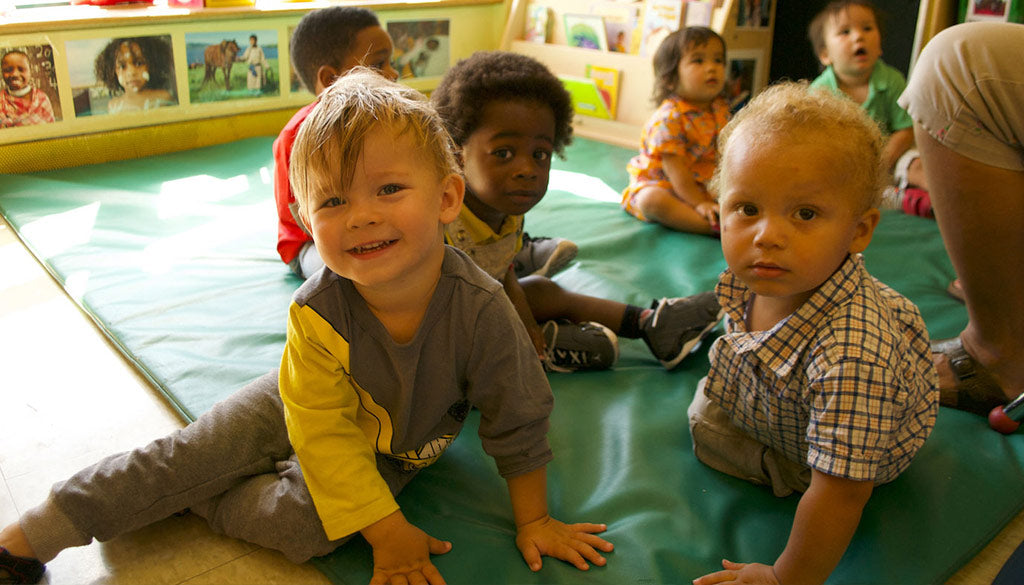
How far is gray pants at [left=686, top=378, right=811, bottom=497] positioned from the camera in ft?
3.40

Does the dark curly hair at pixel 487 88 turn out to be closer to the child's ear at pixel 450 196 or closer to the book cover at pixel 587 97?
the child's ear at pixel 450 196

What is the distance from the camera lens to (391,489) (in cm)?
101

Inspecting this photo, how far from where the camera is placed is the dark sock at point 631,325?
1.41m

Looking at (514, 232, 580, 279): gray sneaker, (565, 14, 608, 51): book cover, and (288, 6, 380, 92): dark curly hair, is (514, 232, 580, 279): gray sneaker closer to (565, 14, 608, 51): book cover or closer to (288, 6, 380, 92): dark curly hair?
(288, 6, 380, 92): dark curly hair

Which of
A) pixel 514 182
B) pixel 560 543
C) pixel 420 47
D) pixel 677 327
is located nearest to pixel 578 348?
pixel 677 327

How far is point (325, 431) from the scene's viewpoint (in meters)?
0.90

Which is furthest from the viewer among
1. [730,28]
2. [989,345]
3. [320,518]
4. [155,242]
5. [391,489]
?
[730,28]

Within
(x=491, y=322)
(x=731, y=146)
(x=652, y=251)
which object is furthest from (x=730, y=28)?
(x=491, y=322)

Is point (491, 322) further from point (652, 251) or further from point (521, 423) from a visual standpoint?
point (652, 251)

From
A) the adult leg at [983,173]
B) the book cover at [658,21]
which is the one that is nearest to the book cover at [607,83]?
the book cover at [658,21]

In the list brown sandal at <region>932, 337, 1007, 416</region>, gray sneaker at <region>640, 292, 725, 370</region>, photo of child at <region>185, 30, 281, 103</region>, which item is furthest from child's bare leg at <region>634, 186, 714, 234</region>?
photo of child at <region>185, 30, 281, 103</region>

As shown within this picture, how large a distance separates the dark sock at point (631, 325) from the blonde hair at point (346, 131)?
62cm

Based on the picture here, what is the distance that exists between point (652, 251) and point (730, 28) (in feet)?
3.61

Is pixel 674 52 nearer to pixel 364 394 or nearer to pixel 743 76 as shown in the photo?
pixel 743 76
